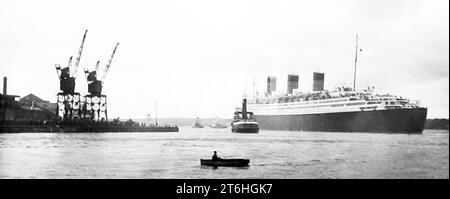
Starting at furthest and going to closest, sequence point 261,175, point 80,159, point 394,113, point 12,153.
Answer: point 394,113, point 12,153, point 80,159, point 261,175

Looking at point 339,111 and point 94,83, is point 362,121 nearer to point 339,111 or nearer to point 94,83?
point 339,111

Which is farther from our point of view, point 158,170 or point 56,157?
point 56,157

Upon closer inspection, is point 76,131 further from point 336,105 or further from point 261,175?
point 261,175

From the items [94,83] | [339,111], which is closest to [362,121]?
[339,111]
